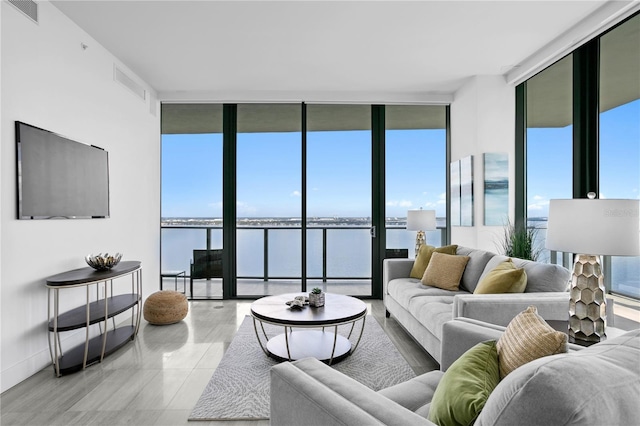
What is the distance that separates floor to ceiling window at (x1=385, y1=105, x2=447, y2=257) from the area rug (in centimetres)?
200

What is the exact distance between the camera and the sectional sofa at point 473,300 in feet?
7.32

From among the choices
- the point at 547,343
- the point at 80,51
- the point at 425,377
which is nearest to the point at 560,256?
the point at 425,377

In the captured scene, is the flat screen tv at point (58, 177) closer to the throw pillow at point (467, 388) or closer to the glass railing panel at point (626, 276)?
the throw pillow at point (467, 388)

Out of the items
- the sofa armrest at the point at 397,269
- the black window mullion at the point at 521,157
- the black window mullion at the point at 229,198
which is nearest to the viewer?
the sofa armrest at the point at 397,269

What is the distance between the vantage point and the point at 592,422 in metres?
0.69

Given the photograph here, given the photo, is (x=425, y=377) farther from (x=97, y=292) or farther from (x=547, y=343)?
(x=97, y=292)

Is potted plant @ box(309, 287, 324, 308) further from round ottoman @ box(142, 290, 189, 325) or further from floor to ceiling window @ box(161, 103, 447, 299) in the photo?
floor to ceiling window @ box(161, 103, 447, 299)

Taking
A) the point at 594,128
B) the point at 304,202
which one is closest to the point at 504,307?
the point at 594,128

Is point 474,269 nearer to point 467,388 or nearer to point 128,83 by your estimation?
point 467,388

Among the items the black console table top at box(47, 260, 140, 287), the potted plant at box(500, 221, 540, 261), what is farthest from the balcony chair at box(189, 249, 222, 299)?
the potted plant at box(500, 221, 540, 261)

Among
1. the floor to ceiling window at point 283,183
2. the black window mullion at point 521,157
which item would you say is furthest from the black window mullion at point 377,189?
the black window mullion at point 521,157

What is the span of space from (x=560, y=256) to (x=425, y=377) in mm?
2956

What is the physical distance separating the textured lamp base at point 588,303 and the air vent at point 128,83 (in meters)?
4.46

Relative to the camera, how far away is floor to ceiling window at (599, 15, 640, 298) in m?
2.81
